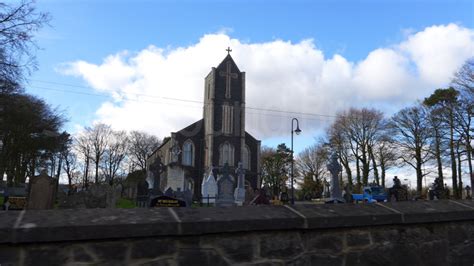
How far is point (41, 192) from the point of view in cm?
1416

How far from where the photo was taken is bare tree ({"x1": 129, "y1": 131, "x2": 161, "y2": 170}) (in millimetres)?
77312

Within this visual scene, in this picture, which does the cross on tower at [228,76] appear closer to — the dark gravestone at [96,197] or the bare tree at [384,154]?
the bare tree at [384,154]

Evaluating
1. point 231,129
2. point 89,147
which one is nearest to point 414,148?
point 231,129

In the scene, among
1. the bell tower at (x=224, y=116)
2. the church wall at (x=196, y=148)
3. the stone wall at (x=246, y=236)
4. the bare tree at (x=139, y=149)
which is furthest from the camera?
the bare tree at (x=139, y=149)

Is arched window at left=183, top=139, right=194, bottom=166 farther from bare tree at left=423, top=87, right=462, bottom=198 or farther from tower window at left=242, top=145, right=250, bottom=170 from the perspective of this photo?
bare tree at left=423, top=87, right=462, bottom=198

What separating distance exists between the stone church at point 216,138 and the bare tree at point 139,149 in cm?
1650

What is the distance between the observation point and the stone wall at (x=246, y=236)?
2.45 meters

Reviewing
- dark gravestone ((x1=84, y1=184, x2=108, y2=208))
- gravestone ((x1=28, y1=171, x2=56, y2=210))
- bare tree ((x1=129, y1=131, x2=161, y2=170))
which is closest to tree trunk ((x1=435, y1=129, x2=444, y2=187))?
dark gravestone ((x1=84, y1=184, x2=108, y2=208))

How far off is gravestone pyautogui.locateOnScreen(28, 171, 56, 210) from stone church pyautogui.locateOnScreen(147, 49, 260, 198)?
44.3 meters

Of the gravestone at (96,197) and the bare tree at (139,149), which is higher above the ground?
the bare tree at (139,149)

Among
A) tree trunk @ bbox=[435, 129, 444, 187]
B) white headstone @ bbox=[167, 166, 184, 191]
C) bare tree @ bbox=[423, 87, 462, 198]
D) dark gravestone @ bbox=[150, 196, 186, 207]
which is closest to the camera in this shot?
dark gravestone @ bbox=[150, 196, 186, 207]

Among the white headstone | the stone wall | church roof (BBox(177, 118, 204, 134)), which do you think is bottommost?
the stone wall

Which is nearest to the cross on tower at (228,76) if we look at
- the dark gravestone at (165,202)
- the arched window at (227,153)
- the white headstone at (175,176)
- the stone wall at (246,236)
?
the arched window at (227,153)

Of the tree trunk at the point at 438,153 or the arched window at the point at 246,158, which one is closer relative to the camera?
the tree trunk at the point at 438,153
